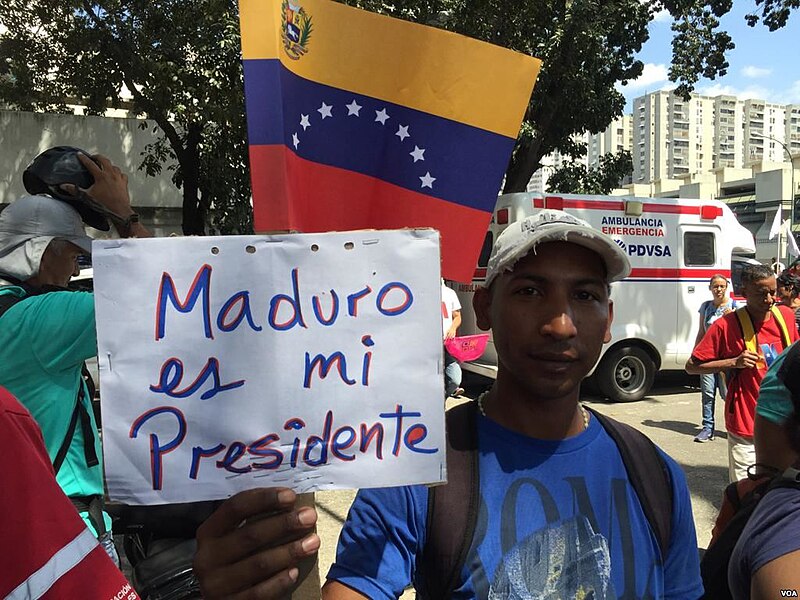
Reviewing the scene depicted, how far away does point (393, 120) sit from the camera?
5.09ft

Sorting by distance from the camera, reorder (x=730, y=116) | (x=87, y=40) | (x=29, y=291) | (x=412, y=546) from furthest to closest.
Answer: (x=730, y=116) < (x=87, y=40) < (x=29, y=291) < (x=412, y=546)

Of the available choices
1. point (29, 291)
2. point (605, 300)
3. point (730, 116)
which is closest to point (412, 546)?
point (605, 300)

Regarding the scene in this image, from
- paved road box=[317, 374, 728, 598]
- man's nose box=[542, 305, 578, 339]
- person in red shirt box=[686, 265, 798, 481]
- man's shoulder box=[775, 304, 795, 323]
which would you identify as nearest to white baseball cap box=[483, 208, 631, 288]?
man's nose box=[542, 305, 578, 339]

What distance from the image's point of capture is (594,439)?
4.60 ft

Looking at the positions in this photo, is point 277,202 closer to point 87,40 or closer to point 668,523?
point 668,523

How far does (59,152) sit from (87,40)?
8.40 m

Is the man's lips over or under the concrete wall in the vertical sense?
under

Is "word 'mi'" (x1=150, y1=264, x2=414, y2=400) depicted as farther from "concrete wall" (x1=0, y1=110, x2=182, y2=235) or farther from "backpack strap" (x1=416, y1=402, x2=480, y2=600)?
"concrete wall" (x1=0, y1=110, x2=182, y2=235)

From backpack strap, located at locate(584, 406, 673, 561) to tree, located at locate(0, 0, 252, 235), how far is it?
7.68 metres

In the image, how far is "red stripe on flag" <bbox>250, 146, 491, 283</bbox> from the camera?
1491mm

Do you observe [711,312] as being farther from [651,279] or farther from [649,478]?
[649,478]

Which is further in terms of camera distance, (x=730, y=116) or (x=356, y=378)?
(x=730, y=116)

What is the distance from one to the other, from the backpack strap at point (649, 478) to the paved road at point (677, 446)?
109 inches

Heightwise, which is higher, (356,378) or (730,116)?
(730,116)
